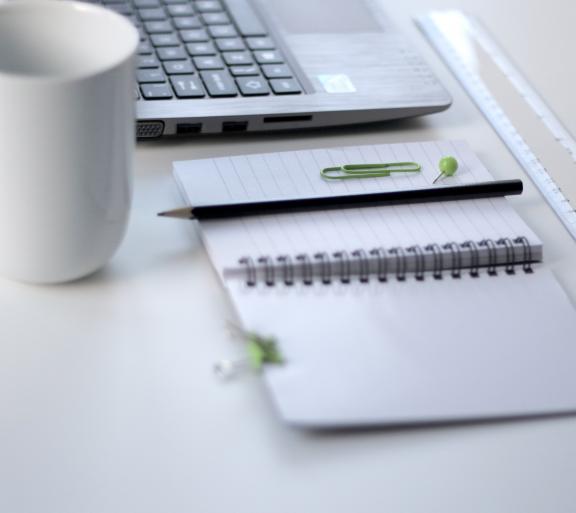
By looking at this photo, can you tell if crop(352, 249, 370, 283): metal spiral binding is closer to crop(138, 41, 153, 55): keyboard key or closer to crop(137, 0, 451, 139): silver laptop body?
crop(137, 0, 451, 139): silver laptop body

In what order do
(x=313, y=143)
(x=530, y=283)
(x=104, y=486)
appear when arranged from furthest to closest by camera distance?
1. (x=313, y=143)
2. (x=530, y=283)
3. (x=104, y=486)

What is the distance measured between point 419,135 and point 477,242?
184 millimetres

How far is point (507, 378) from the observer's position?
624mm

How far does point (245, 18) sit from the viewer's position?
94 cm

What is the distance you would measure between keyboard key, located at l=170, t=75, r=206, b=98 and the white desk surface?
0.17 meters

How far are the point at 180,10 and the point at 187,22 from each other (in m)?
0.02

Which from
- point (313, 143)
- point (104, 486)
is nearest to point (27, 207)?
point (104, 486)

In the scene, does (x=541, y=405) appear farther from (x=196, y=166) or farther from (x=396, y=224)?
(x=196, y=166)

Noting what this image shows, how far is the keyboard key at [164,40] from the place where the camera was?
882 mm

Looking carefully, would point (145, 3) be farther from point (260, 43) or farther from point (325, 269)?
point (325, 269)

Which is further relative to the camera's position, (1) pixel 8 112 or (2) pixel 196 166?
(2) pixel 196 166

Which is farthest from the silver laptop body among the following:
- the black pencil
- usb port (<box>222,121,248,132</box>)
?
the black pencil

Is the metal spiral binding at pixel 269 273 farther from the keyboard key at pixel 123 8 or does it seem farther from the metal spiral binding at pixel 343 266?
the keyboard key at pixel 123 8

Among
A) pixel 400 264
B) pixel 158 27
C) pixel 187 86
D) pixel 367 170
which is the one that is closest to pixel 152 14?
pixel 158 27
